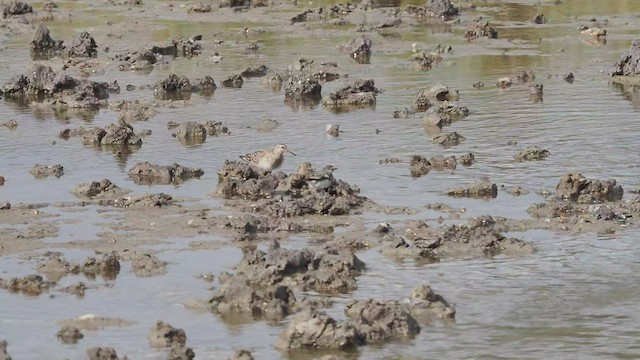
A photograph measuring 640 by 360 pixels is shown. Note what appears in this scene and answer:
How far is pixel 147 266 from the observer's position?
A: 1367cm

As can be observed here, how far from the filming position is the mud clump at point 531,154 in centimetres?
1820

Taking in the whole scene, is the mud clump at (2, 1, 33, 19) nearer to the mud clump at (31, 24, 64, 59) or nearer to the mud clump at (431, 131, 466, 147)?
the mud clump at (31, 24, 64, 59)

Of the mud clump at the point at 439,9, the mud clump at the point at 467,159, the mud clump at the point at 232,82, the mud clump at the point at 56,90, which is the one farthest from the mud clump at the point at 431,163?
the mud clump at the point at 439,9

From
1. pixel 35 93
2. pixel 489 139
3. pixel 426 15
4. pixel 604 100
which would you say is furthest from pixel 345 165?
pixel 426 15

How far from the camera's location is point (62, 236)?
15047 millimetres

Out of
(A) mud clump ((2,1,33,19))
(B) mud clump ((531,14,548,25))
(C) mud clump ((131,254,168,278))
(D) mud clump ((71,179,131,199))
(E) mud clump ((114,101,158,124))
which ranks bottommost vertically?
(C) mud clump ((131,254,168,278))

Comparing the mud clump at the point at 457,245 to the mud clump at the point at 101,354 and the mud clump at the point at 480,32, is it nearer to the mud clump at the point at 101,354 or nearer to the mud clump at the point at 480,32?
the mud clump at the point at 101,354

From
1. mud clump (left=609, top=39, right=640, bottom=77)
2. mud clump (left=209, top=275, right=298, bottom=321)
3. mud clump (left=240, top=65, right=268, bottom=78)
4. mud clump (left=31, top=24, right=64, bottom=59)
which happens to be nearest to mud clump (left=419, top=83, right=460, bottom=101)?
mud clump (left=609, top=39, right=640, bottom=77)

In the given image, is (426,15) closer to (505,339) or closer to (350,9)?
(350,9)

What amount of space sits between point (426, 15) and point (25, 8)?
35.4 ft

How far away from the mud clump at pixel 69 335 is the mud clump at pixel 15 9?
26.2 m

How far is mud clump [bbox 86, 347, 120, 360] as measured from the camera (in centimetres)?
1073

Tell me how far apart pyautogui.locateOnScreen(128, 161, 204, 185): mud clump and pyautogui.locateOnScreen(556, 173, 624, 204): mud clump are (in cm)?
468

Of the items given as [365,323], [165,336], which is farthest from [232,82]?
[165,336]
